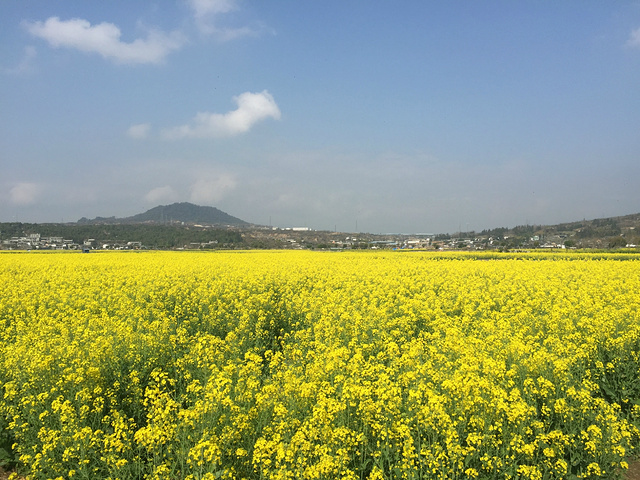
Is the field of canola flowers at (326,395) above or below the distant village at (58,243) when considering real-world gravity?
below

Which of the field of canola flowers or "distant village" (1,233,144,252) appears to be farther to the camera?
"distant village" (1,233,144,252)

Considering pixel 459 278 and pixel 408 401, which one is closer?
pixel 408 401

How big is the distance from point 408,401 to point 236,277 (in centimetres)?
1209

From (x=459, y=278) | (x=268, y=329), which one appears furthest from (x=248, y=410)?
(x=459, y=278)

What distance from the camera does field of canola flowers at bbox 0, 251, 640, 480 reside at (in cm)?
446

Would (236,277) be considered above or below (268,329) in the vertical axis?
above

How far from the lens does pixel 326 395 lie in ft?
18.4

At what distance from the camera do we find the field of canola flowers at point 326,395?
4.46 meters

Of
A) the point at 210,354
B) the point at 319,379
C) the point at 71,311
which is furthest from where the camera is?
the point at 71,311

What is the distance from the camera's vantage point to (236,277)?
53.2 feet

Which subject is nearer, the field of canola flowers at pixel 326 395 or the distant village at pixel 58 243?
the field of canola flowers at pixel 326 395

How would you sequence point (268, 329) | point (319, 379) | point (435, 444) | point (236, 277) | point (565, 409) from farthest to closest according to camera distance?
point (236, 277), point (268, 329), point (319, 379), point (565, 409), point (435, 444)

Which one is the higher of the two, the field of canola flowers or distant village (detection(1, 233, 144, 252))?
distant village (detection(1, 233, 144, 252))

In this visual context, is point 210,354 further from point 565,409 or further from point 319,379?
point 565,409
